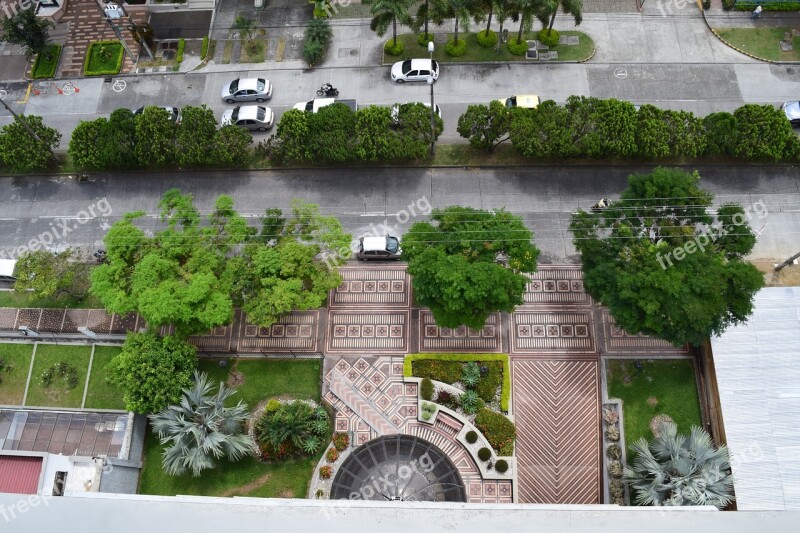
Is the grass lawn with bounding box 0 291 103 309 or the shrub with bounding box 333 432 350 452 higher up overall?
the grass lawn with bounding box 0 291 103 309

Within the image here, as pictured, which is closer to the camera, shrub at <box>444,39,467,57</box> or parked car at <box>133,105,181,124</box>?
parked car at <box>133,105,181,124</box>

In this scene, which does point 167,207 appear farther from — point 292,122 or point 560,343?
point 560,343

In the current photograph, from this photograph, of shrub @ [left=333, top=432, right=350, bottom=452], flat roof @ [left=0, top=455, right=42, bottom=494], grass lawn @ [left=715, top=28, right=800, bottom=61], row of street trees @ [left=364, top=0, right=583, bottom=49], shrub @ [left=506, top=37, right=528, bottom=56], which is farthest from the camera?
shrub @ [left=506, top=37, right=528, bottom=56]

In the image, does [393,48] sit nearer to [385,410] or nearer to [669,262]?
[669,262]

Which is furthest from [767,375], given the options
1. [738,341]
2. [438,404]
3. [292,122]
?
[292,122]

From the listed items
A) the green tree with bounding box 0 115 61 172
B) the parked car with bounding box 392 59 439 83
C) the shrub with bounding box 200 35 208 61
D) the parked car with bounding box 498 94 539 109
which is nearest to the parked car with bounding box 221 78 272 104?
the shrub with bounding box 200 35 208 61

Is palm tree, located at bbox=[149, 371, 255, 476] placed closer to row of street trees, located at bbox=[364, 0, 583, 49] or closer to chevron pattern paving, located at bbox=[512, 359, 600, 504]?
chevron pattern paving, located at bbox=[512, 359, 600, 504]

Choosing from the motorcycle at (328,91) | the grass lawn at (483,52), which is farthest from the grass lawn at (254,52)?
the grass lawn at (483,52)

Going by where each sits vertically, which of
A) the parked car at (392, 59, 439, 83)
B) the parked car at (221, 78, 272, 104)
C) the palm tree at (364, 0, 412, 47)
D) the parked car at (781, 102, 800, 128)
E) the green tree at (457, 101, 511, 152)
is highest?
the palm tree at (364, 0, 412, 47)
